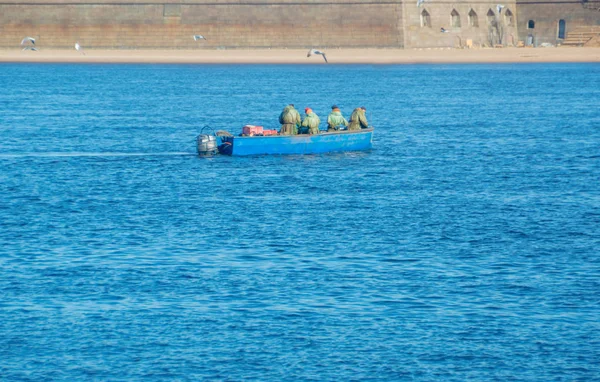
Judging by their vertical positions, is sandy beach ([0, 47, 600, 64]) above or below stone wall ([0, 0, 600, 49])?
below

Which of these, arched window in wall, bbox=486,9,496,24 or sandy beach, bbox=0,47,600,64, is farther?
arched window in wall, bbox=486,9,496,24

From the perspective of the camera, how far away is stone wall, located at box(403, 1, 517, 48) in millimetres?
108625

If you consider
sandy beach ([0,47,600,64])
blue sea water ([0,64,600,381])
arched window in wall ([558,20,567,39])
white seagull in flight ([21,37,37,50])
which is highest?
white seagull in flight ([21,37,37,50])

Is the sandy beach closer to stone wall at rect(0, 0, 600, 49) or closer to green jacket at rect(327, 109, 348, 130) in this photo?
stone wall at rect(0, 0, 600, 49)

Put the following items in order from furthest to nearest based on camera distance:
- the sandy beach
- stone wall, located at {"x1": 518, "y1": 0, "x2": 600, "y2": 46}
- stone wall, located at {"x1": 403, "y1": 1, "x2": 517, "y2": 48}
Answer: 1. stone wall, located at {"x1": 518, "y1": 0, "x2": 600, "y2": 46}
2. stone wall, located at {"x1": 403, "y1": 1, "x2": 517, "y2": 48}
3. the sandy beach

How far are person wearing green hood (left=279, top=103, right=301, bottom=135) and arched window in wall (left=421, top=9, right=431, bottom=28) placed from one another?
7196 cm

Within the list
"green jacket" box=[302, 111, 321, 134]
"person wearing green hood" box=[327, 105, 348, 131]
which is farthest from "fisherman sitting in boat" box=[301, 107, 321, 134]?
"person wearing green hood" box=[327, 105, 348, 131]

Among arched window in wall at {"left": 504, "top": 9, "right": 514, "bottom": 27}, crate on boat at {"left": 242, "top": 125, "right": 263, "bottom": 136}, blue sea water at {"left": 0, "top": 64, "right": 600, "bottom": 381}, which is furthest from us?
arched window in wall at {"left": 504, "top": 9, "right": 514, "bottom": 27}

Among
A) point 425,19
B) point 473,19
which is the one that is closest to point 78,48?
point 425,19

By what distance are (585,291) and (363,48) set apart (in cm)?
8862

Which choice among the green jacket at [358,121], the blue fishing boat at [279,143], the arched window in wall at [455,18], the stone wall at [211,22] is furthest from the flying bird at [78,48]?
the green jacket at [358,121]

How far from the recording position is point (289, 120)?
39531 mm

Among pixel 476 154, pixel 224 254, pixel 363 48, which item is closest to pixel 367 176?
pixel 476 154

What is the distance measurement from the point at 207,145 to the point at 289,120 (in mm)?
3143
